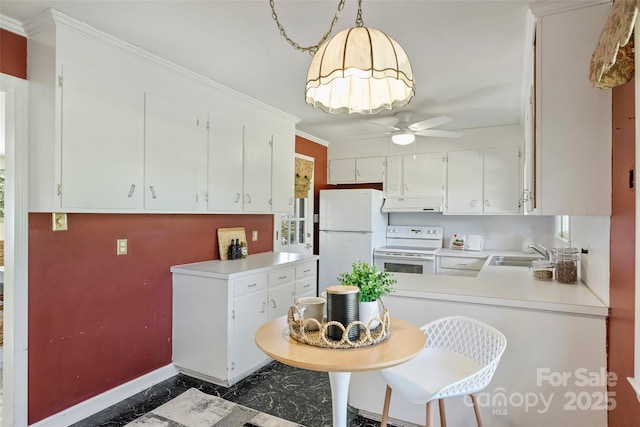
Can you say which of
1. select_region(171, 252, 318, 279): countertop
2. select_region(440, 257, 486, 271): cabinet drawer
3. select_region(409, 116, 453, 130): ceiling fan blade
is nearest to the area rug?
select_region(171, 252, 318, 279): countertop

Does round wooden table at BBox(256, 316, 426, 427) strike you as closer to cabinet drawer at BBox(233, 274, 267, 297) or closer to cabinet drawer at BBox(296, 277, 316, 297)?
cabinet drawer at BBox(233, 274, 267, 297)

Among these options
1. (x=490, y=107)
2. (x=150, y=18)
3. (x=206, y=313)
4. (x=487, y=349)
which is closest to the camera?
(x=487, y=349)

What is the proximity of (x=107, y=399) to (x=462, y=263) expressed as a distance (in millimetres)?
3758

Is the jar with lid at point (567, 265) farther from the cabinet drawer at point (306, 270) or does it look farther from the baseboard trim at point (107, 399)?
the baseboard trim at point (107, 399)

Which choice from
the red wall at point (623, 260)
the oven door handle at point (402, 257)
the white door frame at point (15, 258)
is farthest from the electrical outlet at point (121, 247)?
the oven door handle at point (402, 257)

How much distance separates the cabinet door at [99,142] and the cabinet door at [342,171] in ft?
10.4

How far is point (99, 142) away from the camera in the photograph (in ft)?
7.27

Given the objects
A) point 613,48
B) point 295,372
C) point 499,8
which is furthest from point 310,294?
point 613,48

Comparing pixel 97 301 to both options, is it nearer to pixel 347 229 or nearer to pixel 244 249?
pixel 244 249

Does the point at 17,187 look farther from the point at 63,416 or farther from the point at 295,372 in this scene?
the point at 295,372

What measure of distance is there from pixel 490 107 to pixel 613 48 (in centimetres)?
268

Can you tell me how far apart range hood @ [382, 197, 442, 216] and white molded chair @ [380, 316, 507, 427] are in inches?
112

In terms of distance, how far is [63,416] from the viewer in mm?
2244

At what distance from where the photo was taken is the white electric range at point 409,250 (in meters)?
4.46
